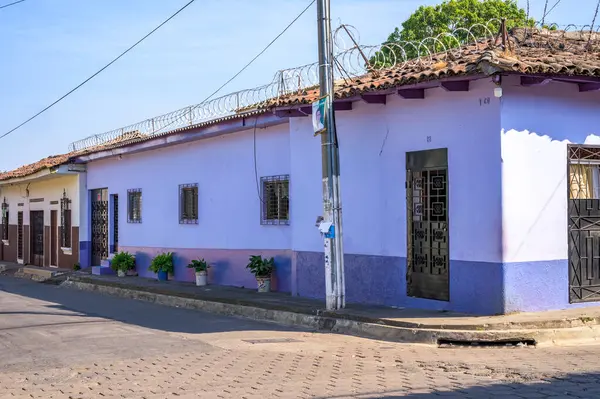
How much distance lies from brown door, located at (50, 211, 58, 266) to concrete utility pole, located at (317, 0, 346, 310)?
668 inches

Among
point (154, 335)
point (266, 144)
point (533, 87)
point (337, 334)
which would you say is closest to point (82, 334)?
point (154, 335)

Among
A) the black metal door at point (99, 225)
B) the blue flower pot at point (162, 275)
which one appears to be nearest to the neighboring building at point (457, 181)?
the blue flower pot at point (162, 275)

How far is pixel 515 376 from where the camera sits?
7133mm

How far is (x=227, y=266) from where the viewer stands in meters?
16.2

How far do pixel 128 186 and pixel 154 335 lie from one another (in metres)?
10.9

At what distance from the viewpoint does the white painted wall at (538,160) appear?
9930 mm

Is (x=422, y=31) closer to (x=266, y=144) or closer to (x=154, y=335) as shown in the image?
(x=266, y=144)

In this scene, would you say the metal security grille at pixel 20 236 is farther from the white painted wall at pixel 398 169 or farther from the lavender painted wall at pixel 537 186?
the lavender painted wall at pixel 537 186

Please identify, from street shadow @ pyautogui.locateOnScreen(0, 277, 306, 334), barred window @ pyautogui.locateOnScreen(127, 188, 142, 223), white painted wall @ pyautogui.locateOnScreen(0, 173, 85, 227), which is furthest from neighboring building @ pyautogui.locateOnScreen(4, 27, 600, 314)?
white painted wall @ pyautogui.locateOnScreen(0, 173, 85, 227)

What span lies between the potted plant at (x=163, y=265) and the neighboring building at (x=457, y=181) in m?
4.33

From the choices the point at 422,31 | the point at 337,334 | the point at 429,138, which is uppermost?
the point at 422,31

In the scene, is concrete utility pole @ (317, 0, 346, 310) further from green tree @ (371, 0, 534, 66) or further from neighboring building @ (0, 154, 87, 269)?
green tree @ (371, 0, 534, 66)

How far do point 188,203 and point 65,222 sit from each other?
852cm

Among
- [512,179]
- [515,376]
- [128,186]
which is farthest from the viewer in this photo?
[128,186]
